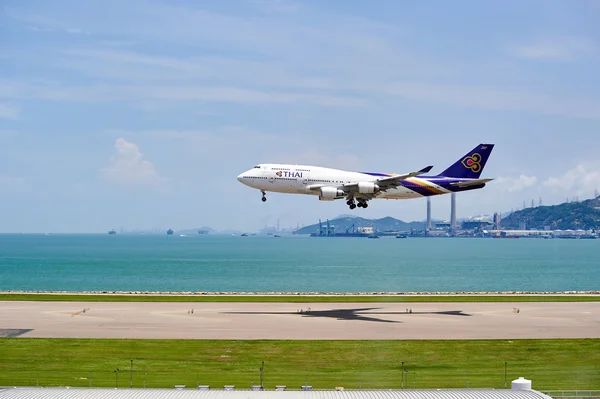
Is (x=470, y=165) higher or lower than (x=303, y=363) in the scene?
higher

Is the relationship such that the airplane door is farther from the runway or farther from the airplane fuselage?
the runway

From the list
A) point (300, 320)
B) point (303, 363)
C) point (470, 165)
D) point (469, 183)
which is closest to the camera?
point (303, 363)

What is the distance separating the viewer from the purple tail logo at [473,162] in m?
104

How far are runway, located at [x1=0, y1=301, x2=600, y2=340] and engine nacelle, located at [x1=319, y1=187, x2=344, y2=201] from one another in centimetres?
1251

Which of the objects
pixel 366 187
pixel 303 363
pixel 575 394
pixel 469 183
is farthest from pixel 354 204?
pixel 575 394

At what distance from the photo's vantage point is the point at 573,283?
183 meters

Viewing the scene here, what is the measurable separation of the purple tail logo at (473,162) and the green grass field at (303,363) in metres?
38.8

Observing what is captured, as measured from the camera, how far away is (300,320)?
80.0 meters

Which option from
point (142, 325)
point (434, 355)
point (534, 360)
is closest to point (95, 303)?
point (142, 325)

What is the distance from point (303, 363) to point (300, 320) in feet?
68.9

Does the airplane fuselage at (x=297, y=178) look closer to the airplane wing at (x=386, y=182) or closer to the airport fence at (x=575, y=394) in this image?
the airplane wing at (x=386, y=182)

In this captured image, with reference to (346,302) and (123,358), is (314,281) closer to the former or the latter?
(346,302)

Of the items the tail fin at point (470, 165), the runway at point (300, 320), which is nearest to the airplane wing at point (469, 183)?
the tail fin at point (470, 165)

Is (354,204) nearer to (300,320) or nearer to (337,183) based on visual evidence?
(337,183)
